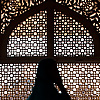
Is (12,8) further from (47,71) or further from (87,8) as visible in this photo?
(47,71)

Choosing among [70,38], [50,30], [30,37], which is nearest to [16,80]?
[30,37]

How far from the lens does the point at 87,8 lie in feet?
12.2

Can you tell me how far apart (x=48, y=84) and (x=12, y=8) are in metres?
2.15

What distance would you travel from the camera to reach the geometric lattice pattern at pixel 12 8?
3.72 m

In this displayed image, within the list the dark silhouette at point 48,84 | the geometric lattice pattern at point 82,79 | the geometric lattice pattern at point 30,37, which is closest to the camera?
the dark silhouette at point 48,84

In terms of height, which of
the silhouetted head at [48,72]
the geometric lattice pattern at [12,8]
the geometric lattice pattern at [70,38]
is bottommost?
the silhouetted head at [48,72]

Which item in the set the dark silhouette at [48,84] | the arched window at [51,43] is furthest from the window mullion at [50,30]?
the dark silhouette at [48,84]

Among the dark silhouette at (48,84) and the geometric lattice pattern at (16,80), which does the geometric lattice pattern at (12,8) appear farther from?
the dark silhouette at (48,84)

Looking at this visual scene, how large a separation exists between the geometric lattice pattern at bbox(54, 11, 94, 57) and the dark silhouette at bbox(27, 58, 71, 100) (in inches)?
69.1

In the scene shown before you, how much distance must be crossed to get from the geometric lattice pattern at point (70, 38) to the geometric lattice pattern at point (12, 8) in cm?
44

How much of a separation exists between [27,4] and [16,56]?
818 millimetres

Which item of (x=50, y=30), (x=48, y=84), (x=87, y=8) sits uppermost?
(x=87, y=8)

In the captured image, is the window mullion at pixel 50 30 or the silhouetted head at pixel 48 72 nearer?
the silhouetted head at pixel 48 72

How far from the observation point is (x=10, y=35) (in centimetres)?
372
